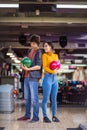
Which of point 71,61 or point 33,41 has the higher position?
point 33,41

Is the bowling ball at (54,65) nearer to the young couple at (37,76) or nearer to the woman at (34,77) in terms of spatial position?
the young couple at (37,76)

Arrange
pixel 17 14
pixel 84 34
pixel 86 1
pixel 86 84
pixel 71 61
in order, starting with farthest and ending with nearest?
pixel 71 61, pixel 84 34, pixel 86 84, pixel 17 14, pixel 86 1

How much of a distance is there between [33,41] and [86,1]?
3817 millimetres

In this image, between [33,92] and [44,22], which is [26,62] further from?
[44,22]

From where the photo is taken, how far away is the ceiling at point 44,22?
9922 mm

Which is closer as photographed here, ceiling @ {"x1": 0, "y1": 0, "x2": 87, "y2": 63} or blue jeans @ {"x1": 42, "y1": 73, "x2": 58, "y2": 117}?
blue jeans @ {"x1": 42, "y1": 73, "x2": 58, "y2": 117}

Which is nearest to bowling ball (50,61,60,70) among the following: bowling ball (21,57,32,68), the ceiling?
bowling ball (21,57,32,68)

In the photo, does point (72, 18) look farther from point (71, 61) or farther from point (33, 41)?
point (71, 61)

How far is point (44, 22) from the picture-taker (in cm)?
1375

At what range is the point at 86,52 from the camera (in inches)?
1018

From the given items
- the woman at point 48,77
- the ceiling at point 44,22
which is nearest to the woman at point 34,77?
the woman at point 48,77

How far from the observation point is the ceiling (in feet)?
32.6

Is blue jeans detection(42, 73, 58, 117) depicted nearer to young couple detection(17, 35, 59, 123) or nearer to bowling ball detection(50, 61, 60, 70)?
young couple detection(17, 35, 59, 123)

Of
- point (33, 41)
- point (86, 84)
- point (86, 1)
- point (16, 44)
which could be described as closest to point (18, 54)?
point (16, 44)
